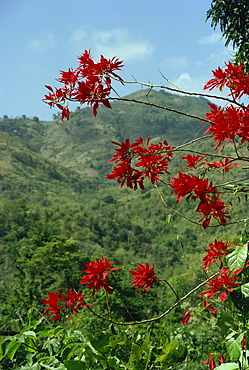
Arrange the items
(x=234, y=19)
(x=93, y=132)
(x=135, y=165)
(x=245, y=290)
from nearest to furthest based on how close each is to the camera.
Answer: (x=245, y=290)
(x=135, y=165)
(x=234, y=19)
(x=93, y=132)

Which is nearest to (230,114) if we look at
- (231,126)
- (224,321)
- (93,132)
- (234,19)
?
(231,126)

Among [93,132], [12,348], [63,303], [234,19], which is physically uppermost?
[93,132]

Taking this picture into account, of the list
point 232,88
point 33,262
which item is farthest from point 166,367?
point 33,262

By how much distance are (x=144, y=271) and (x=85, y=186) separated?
75932mm

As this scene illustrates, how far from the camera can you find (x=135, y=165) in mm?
1213

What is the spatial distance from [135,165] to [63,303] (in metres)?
0.60

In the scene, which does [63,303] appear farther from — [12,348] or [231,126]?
[231,126]

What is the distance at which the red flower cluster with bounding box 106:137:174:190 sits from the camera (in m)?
1.16

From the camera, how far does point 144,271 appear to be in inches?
44.1

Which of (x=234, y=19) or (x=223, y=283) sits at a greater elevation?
(x=234, y=19)

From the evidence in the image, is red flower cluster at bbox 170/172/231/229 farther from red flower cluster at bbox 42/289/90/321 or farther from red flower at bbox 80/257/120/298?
red flower cluster at bbox 42/289/90/321

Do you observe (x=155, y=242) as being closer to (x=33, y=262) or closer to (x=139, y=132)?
(x=33, y=262)

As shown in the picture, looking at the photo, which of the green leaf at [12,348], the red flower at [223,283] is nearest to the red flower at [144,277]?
the red flower at [223,283]

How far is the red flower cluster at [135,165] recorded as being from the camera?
Result: 116cm
